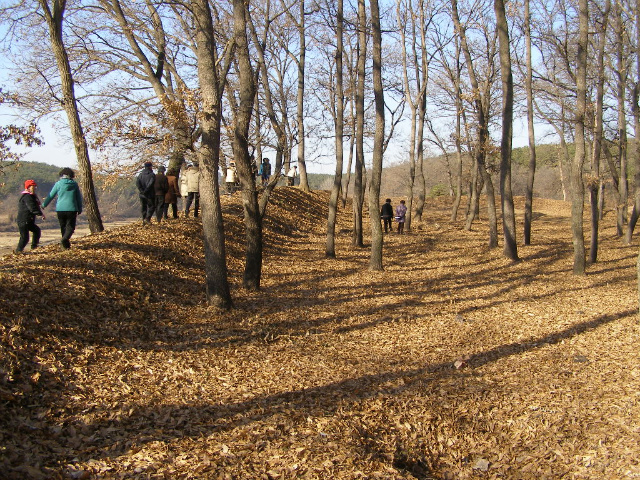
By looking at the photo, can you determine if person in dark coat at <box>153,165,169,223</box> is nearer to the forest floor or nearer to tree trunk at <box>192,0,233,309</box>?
the forest floor

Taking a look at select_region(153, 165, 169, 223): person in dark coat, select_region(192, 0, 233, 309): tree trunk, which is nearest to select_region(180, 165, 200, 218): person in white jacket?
select_region(153, 165, 169, 223): person in dark coat

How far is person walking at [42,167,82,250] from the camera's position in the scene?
9.59 metres

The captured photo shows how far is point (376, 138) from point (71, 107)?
→ 25.0 ft

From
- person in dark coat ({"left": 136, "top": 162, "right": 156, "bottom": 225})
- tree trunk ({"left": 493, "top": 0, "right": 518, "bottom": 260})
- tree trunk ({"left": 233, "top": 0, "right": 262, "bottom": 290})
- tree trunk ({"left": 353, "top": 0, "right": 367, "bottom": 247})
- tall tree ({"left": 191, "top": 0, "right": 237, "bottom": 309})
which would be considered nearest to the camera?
tall tree ({"left": 191, "top": 0, "right": 237, "bottom": 309})

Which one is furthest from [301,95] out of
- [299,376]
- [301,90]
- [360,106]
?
[299,376]

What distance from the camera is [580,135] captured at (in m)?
12.5

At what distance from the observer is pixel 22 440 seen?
13.6 ft

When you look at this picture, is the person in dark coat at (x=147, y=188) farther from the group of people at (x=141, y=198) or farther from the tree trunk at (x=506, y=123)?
the tree trunk at (x=506, y=123)

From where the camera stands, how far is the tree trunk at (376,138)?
12.3 metres

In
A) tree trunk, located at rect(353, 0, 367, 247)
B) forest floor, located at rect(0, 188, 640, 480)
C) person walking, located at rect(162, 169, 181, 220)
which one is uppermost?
tree trunk, located at rect(353, 0, 367, 247)

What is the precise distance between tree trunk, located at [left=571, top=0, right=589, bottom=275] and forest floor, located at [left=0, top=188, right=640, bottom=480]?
1.49 meters

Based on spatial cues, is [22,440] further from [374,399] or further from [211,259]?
[211,259]

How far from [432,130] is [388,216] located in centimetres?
1027

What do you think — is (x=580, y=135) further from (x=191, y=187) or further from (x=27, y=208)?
(x=27, y=208)
